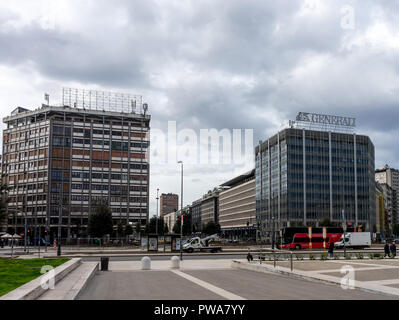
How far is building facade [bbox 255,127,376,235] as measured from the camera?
113 meters

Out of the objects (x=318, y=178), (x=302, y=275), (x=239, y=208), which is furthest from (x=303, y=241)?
(x=239, y=208)

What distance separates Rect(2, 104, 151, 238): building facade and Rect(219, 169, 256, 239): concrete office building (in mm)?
41703

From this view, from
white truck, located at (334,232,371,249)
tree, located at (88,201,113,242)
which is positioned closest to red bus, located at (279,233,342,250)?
white truck, located at (334,232,371,249)

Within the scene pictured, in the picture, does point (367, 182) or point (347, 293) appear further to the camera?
point (367, 182)

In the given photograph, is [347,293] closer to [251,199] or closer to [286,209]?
[286,209]

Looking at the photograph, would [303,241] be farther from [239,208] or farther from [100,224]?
[239,208]

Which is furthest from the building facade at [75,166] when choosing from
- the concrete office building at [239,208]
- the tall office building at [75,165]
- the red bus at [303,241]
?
the red bus at [303,241]

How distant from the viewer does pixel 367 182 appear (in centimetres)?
12038

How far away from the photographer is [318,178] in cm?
11512

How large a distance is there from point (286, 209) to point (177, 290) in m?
99.6

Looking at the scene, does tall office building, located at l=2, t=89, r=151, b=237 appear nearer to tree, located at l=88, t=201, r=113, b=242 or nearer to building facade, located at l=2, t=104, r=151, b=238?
building facade, located at l=2, t=104, r=151, b=238

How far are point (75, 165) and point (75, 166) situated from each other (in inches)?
10.9

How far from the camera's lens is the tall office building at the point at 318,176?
11300 cm

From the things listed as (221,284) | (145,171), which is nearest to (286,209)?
(145,171)
